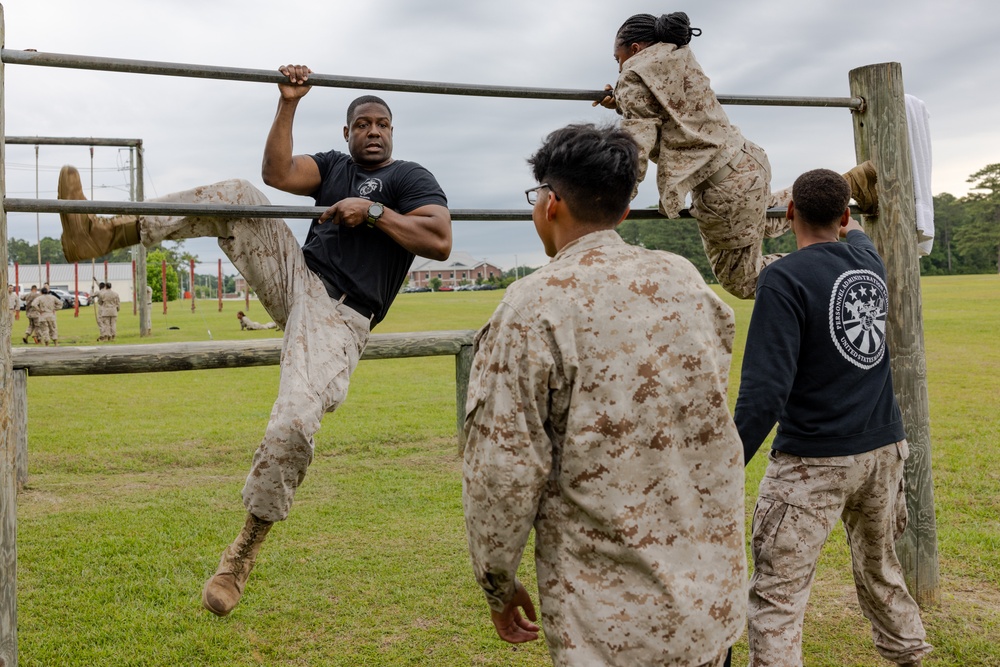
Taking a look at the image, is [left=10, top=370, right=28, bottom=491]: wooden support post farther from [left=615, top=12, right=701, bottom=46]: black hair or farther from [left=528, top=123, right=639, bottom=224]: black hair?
[left=528, top=123, right=639, bottom=224]: black hair

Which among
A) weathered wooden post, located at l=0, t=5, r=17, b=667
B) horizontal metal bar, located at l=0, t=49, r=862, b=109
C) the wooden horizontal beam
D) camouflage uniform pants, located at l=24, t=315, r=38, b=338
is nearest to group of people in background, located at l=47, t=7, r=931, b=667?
horizontal metal bar, located at l=0, t=49, r=862, b=109

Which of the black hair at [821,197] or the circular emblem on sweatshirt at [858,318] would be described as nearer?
the circular emblem on sweatshirt at [858,318]

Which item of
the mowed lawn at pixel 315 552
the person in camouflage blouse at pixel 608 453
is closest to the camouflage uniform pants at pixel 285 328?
the mowed lawn at pixel 315 552

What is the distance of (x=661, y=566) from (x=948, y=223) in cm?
11356

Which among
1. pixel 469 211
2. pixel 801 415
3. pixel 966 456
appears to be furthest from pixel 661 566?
pixel 966 456

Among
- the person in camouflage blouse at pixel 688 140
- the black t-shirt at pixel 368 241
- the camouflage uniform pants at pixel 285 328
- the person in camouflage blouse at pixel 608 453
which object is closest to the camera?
the person in camouflage blouse at pixel 608 453

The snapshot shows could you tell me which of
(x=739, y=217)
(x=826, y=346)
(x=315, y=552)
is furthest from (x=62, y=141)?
(x=826, y=346)

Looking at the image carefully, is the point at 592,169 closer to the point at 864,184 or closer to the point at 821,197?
the point at 821,197

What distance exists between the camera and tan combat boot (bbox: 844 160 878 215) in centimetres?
445

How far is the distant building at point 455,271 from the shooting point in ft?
393

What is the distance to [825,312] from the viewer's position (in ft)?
10.3

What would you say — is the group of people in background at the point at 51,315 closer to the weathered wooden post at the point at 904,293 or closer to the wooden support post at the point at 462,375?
the wooden support post at the point at 462,375

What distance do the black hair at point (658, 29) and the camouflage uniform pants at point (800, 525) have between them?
1864mm

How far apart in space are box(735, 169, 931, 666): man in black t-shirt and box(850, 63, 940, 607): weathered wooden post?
121 cm
